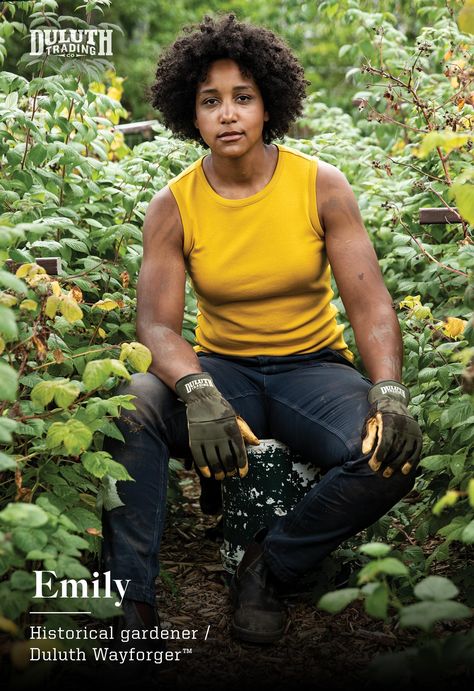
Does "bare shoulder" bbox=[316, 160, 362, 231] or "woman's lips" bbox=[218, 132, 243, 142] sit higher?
"woman's lips" bbox=[218, 132, 243, 142]

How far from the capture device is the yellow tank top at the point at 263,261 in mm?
3139

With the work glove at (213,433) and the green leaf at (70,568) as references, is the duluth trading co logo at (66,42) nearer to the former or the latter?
the work glove at (213,433)

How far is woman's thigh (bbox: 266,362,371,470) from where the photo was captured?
282cm

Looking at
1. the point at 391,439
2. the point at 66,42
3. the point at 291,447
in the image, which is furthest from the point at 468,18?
the point at 66,42

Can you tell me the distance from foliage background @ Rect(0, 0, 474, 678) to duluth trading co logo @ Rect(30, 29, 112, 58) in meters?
0.08

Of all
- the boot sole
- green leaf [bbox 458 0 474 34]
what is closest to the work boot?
the boot sole

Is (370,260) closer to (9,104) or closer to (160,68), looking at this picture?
(160,68)

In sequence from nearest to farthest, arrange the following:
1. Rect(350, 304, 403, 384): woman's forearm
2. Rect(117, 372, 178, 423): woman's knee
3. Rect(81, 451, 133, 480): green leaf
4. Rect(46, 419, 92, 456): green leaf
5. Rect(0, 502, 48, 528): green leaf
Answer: Rect(0, 502, 48, 528): green leaf < Rect(46, 419, 92, 456): green leaf < Rect(81, 451, 133, 480): green leaf < Rect(117, 372, 178, 423): woman's knee < Rect(350, 304, 403, 384): woman's forearm

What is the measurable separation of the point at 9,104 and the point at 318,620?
1.98 m

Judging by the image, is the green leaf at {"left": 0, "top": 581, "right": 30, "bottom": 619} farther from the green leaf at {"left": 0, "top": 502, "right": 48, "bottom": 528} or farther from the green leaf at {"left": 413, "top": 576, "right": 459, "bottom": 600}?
the green leaf at {"left": 413, "top": 576, "right": 459, "bottom": 600}

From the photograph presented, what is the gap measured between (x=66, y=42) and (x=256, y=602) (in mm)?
2139

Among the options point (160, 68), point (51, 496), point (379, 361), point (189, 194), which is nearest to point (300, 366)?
point (379, 361)

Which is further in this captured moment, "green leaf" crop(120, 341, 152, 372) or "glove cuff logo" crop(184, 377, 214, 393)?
"glove cuff logo" crop(184, 377, 214, 393)

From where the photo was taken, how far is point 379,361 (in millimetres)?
2947
